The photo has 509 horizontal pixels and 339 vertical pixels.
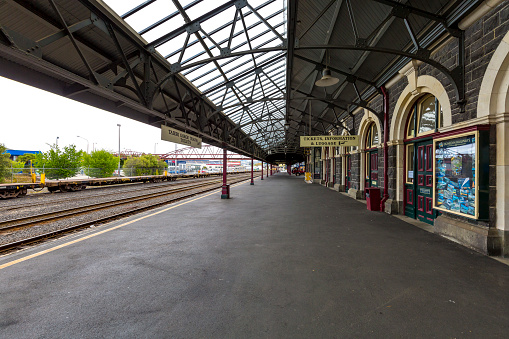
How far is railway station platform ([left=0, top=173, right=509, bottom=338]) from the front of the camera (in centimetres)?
237

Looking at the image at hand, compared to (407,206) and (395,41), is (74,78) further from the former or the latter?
(407,206)

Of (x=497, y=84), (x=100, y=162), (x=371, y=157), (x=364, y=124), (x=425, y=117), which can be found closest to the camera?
(x=497, y=84)

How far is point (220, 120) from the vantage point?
1453 cm

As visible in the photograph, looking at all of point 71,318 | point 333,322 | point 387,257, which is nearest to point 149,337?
point 71,318

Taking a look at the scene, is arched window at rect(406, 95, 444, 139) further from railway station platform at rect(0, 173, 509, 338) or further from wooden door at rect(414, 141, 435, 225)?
railway station platform at rect(0, 173, 509, 338)

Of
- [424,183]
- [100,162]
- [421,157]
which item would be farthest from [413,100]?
[100,162]

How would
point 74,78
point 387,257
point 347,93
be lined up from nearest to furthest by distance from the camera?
point 387,257 → point 74,78 → point 347,93

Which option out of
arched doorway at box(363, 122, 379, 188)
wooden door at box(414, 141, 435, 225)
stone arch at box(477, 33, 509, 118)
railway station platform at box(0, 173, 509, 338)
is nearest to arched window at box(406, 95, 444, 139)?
wooden door at box(414, 141, 435, 225)

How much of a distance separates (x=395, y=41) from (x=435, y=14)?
174 cm

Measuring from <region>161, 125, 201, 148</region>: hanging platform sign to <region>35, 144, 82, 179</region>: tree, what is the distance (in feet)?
79.7

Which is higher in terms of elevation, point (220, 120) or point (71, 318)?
point (220, 120)

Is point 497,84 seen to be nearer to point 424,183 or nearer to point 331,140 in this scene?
point 424,183

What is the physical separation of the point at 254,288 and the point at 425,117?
753cm

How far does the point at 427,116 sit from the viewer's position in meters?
6.93
